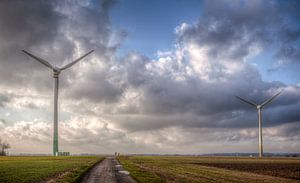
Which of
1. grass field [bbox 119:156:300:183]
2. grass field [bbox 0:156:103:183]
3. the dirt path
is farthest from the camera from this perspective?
grass field [bbox 119:156:300:183]

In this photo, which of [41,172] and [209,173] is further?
[209,173]

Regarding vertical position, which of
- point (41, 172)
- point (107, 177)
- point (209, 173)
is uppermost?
point (107, 177)

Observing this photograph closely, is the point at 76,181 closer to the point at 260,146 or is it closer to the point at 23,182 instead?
the point at 23,182

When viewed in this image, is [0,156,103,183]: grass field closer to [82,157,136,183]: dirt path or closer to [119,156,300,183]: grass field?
[82,157,136,183]: dirt path

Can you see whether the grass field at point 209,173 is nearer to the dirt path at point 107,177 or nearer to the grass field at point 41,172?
the dirt path at point 107,177

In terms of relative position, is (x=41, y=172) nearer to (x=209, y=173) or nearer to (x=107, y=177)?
(x=107, y=177)

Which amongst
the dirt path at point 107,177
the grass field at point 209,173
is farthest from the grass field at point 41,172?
the grass field at point 209,173

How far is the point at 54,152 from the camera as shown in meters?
154

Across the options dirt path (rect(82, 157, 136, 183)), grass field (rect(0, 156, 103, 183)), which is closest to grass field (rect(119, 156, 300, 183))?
dirt path (rect(82, 157, 136, 183))

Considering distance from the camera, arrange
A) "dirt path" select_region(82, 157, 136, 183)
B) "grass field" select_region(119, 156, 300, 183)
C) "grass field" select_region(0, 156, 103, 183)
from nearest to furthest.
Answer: "dirt path" select_region(82, 157, 136, 183)
"grass field" select_region(0, 156, 103, 183)
"grass field" select_region(119, 156, 300, 183)

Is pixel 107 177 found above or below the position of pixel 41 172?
above

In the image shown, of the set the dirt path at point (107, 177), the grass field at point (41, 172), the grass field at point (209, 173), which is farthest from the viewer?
the grass field at point (209, 173)

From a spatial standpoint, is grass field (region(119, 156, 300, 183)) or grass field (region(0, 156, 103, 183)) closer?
grass field (region(0, 156, 103, 183))

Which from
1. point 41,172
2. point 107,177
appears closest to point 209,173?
point 107,177
